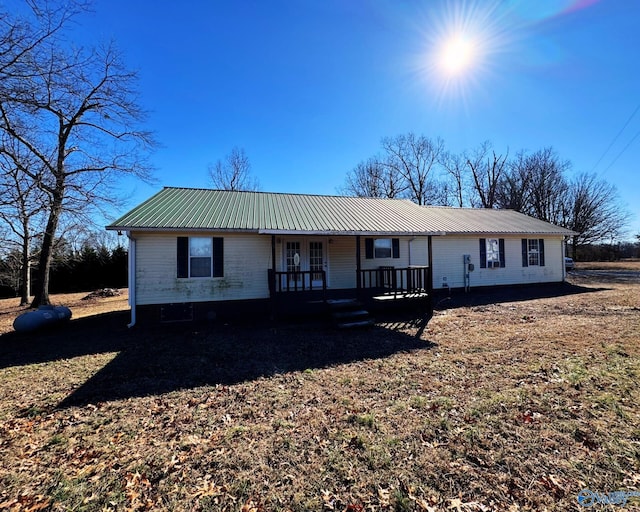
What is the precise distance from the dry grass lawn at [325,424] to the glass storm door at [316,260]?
14.2 feet

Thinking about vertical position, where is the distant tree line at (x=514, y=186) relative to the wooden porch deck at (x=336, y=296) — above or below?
above

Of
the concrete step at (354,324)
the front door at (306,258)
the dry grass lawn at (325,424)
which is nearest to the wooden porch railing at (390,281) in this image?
the front door at (306,258)

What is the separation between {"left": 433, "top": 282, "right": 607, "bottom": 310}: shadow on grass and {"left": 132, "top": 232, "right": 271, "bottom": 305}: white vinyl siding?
22.2 ft

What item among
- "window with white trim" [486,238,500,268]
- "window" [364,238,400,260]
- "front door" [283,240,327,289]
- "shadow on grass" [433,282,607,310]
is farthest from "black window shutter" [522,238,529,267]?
→ "front door" [283,240,327,289]

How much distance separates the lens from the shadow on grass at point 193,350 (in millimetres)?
5275

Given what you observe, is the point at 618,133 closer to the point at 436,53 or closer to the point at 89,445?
the point at 436,53

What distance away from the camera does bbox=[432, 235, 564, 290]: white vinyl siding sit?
562 inches

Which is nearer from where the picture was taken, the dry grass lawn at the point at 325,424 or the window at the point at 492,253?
the dry grass lawn at the point at 325,424

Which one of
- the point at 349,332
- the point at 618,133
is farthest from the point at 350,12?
the point at 618,133

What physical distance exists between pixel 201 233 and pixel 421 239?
898 centimetres

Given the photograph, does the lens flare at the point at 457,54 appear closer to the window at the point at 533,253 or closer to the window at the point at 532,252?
the window at the point at 532,252

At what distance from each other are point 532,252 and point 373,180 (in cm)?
2058

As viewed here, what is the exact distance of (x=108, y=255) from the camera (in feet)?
81.0

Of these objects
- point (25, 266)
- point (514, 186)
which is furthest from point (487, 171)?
point (25, 266)
